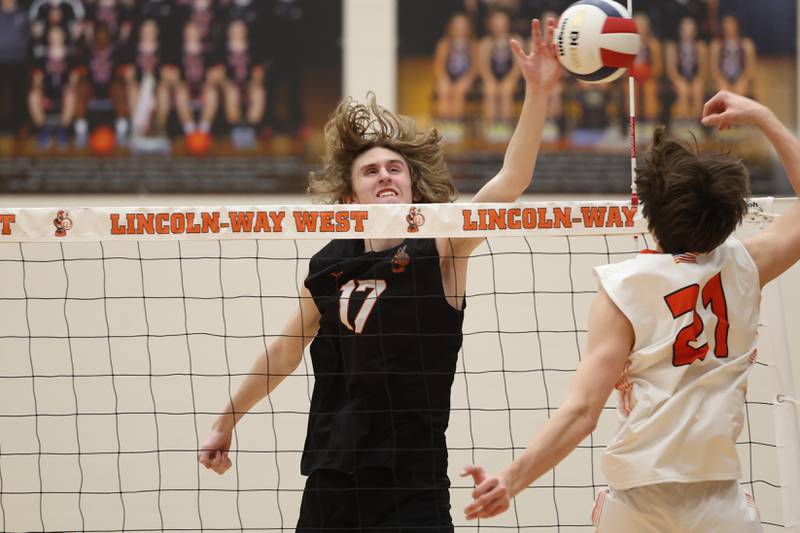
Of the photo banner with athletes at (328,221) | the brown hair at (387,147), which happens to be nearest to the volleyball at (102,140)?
the photo banner with athletes at (328,221)

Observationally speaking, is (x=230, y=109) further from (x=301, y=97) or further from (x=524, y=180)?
(x=524, y=180)

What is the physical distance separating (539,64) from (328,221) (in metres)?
0.91

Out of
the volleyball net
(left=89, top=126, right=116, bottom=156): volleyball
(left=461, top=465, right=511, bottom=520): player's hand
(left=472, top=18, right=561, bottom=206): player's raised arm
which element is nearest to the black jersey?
(left=472, top=18, right=561, bottom=206): player's raised arm

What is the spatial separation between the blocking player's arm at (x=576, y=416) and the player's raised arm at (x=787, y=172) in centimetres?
46

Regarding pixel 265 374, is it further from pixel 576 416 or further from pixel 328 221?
pixel 576 416

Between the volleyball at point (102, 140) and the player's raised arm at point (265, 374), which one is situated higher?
the volleyball at point (102, 140)

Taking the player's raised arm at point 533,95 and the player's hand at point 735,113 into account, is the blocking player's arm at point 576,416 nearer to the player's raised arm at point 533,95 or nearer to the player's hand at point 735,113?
the player's hand at point 735,113

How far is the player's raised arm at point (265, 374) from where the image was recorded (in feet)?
12.5

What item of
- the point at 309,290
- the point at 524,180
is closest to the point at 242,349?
the point at 309,290

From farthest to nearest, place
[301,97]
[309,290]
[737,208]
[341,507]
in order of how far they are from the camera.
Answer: [301,97], [309,290], [341,507], [737,208]

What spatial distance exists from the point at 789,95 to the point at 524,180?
130 inches

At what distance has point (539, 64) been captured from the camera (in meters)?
3.44

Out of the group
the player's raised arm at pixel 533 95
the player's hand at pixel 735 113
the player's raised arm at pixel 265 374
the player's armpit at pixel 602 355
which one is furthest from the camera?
the player's raised arm at pixel 265 374

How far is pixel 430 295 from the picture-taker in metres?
→ 3.57
